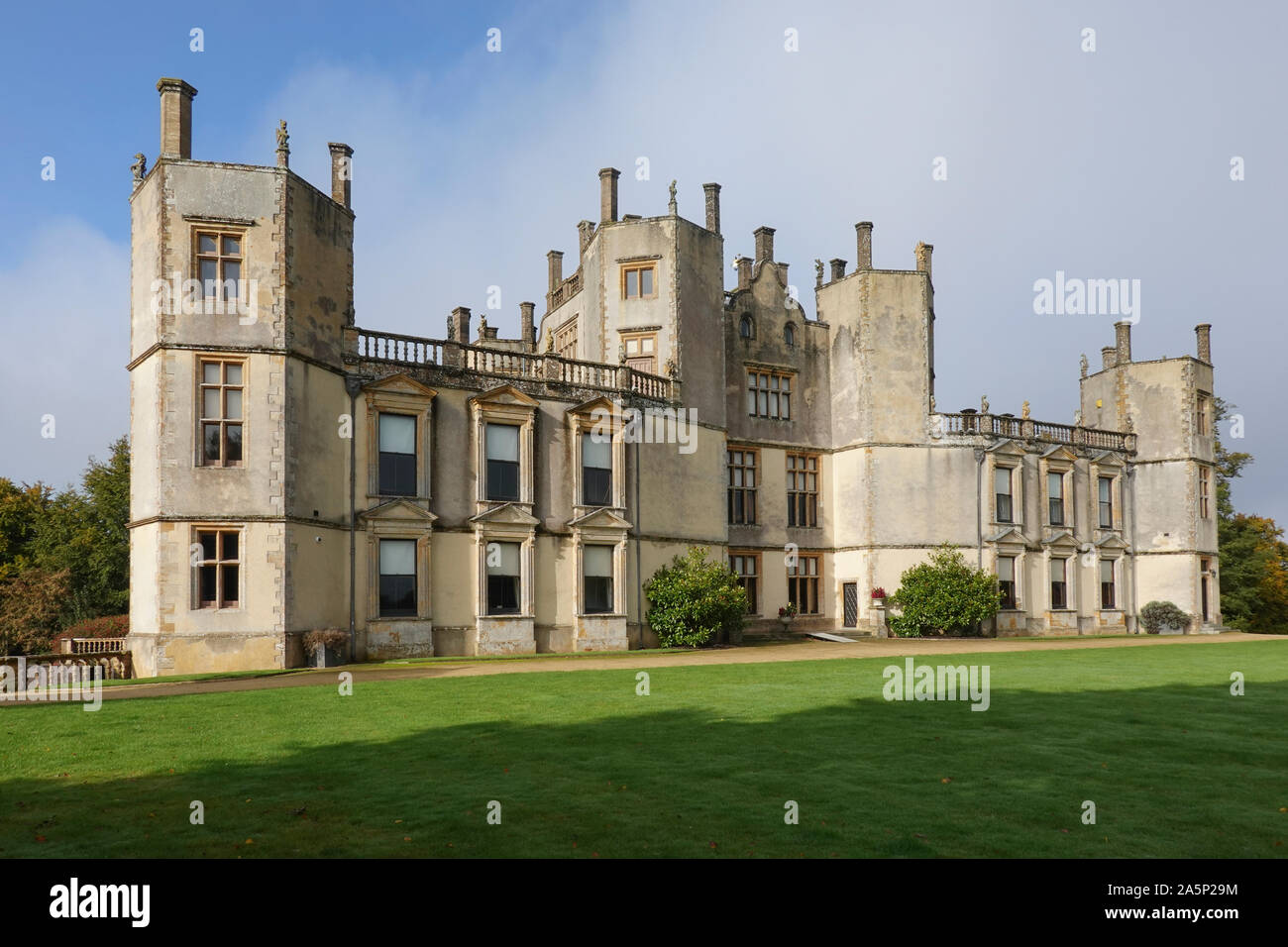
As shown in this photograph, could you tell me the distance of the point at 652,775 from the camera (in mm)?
9578

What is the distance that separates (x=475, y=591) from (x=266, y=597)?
252 inches

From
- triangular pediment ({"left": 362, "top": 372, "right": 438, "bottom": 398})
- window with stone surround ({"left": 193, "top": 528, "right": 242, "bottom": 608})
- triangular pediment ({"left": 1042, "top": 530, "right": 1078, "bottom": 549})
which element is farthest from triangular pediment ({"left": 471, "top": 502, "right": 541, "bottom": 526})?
triangular pediment ({"left": 1042, "top": 530, "right": 1078, "bottom": 549})

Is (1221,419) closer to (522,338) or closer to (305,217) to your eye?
(522,338)

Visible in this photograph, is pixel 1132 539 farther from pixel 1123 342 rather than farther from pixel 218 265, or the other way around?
pixel 218 265

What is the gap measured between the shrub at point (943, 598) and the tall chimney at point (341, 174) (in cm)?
2545

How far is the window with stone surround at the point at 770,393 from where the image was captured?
1574 inches

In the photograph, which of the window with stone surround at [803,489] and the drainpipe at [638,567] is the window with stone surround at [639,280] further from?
the window with stone surround at [803,489]

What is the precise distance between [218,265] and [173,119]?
12.9 ft

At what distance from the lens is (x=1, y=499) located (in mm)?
49969

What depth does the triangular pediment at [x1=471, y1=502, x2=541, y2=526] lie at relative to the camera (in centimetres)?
2889

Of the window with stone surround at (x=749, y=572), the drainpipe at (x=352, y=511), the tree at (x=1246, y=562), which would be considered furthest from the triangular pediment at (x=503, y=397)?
the tree at (x=1246, y=562)
